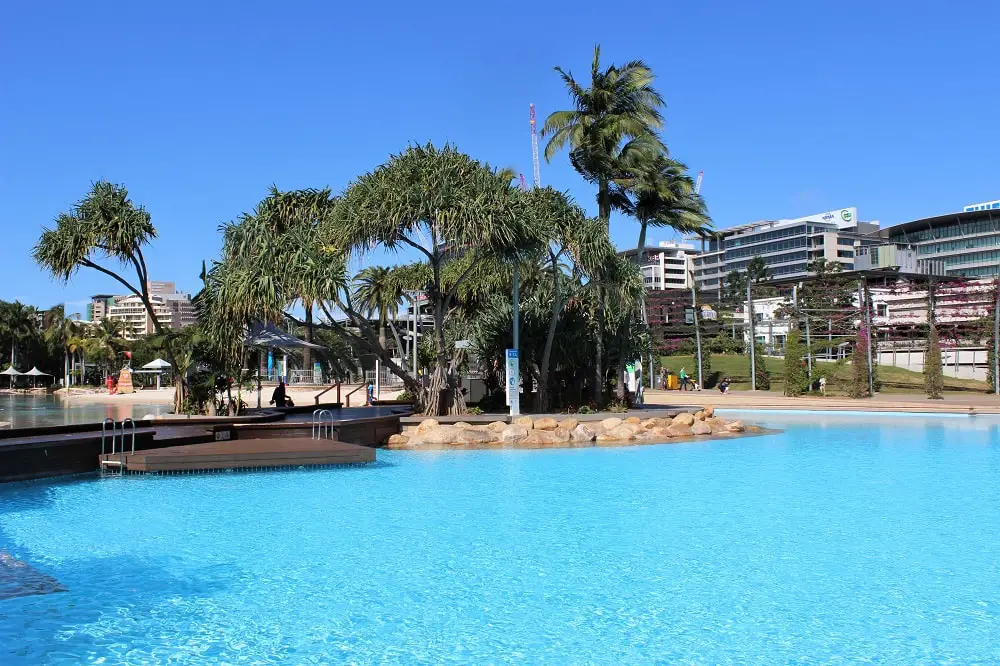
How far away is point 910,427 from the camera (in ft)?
88.3

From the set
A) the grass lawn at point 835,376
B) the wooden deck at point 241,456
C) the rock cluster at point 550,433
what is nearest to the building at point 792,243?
the grass lawn at point 835,376

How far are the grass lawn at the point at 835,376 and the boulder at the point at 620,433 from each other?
25.1 meters

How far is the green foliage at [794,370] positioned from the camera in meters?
42.5

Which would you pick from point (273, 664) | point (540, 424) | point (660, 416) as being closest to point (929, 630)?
point (273, 664)

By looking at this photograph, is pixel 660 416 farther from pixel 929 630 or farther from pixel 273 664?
pixel 273 664

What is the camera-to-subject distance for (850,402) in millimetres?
36844

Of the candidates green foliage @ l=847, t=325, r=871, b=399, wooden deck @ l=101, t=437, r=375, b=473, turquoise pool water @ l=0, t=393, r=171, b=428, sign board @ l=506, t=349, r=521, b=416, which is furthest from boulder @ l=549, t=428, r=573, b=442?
green foliage @ l=847, t=325, r=871, b=399

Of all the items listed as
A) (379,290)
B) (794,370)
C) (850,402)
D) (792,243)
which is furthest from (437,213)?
(792,243)

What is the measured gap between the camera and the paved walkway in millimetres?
32688

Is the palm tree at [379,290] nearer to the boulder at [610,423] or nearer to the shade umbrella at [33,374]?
the boulder at [610,423]

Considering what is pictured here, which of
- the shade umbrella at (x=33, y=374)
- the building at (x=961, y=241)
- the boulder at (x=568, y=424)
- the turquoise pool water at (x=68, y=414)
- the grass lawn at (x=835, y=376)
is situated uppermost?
the building at (x=961, y=241)

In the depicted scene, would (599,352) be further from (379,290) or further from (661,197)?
(379,290)

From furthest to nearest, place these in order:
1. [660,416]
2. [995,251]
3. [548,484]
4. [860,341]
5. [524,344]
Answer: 1. [995,251]
2. [860,341]
3. [524,344]
4. [660,416]
5. [548,484]

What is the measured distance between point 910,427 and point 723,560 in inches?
791
